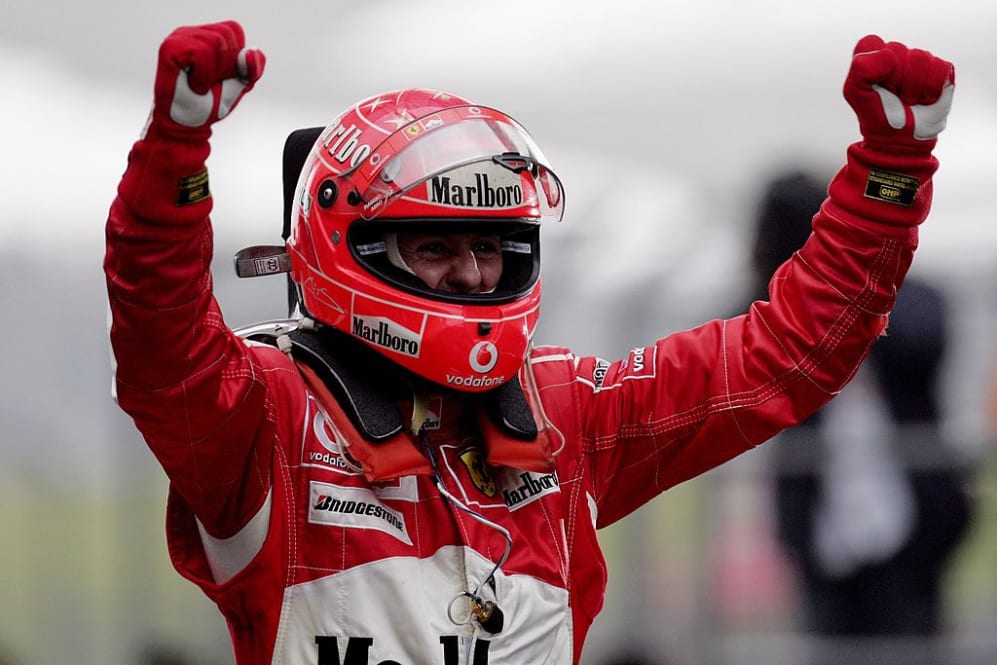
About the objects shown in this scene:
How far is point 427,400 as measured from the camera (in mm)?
2461

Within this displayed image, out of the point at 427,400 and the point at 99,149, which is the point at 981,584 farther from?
the point at 99,149

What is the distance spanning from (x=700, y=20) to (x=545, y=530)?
9.29 ft

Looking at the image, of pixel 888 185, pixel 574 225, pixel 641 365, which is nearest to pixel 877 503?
pixel 574 225

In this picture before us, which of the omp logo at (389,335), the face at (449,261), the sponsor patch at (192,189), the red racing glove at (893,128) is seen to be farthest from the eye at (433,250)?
the red racing glove at (893,128)

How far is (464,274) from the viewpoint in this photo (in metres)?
2.48

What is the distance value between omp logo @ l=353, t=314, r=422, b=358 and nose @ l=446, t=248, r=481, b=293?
14 centimetres

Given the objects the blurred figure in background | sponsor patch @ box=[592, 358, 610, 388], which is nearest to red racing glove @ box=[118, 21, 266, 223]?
sponsor patch @ box=[592, 358, 610, 388]

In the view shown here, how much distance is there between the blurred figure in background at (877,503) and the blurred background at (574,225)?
0.13ft

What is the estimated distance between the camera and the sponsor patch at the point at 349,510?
2312 millimetres

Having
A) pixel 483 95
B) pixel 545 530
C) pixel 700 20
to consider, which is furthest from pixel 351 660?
pixel 700 20

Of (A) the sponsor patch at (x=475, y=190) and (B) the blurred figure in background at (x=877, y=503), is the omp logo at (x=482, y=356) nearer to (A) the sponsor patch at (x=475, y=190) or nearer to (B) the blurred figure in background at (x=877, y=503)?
(A) the sponsor patch at (x=475, y=190)

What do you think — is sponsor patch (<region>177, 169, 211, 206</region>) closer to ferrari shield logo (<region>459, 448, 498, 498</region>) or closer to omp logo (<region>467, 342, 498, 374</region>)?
omp logo (<region>467, 342, 498, 374</region>)

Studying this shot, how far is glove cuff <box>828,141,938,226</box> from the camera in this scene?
8.13 feet

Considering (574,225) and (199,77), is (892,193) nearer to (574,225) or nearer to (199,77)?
(199,77)
